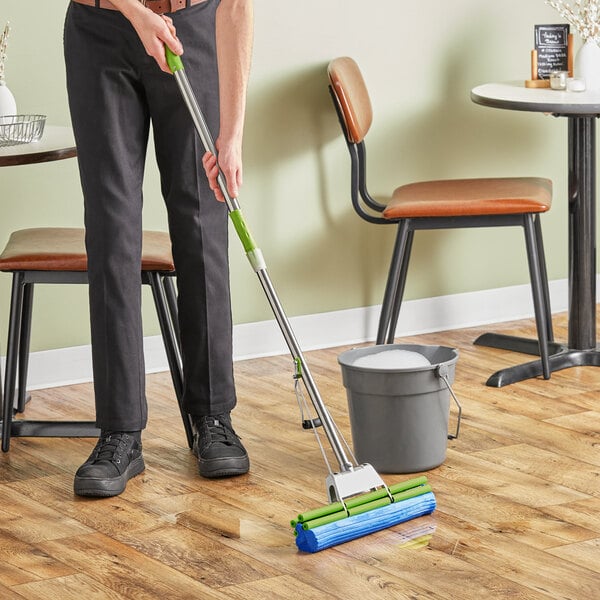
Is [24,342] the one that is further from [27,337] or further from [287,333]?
[287,333]

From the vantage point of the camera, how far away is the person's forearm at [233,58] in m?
2.60

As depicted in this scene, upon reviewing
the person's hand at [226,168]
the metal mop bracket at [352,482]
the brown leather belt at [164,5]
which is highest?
the brown leather belt at [164,5]

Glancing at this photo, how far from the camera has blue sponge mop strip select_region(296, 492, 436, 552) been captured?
7.41ft

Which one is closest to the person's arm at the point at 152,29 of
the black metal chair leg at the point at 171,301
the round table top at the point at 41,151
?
the round table top at the point at 41,151

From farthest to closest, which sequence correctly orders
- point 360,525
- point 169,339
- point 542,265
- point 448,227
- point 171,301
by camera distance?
point 542,265, point 448,227, point 171,301, point 169,339, point 360,525

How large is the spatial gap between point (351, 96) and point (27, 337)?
1.21 metres

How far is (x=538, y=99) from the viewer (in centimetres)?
345

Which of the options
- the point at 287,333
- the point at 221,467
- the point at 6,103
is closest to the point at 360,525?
the point at 287,333

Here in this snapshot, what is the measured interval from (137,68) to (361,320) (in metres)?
1.69

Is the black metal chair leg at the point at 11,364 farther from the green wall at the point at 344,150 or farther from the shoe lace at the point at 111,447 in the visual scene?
the green wall at the point at 344,150

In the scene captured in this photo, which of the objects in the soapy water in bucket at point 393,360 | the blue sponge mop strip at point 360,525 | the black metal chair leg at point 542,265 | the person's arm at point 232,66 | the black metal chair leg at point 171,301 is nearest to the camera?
the blue sponge mop strip at point 360,525

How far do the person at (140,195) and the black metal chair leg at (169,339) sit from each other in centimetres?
13

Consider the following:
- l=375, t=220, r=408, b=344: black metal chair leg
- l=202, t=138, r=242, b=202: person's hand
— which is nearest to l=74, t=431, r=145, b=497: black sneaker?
l=202, t=138, r=242, b=202: person's hand

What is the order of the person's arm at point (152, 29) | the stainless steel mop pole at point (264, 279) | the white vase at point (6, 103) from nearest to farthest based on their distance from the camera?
the stainless steel mop pole at point (264, 279)
the person's arm at point (152, 29)
the white vase at point (6, 103)
